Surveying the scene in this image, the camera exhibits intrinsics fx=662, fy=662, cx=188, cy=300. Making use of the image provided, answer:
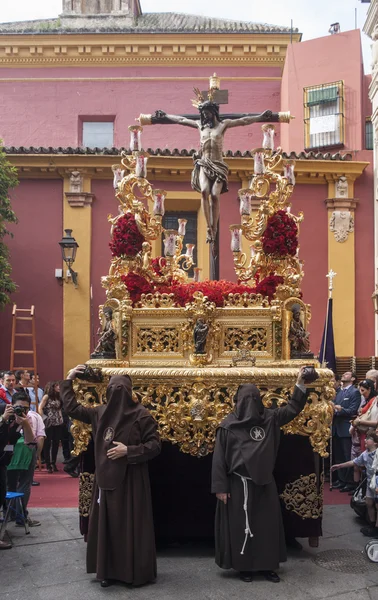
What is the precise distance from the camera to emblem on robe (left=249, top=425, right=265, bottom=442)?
516cm

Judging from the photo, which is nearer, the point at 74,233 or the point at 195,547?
the point at 195,547

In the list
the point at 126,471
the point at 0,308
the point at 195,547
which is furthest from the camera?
the point at 0,308

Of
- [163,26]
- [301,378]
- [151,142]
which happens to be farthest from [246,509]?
[163,26]

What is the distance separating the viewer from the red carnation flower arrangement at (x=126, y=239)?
20.5 ft

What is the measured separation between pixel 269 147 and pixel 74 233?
7456 mm

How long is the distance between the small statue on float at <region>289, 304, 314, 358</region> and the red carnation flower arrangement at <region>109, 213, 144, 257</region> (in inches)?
62.5

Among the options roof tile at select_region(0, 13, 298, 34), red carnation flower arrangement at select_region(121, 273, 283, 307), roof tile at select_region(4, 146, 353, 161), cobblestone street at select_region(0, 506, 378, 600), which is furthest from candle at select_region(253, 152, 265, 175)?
roof tile at select_region(0, 13, 298, 34)

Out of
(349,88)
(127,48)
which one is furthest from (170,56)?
(349,88)

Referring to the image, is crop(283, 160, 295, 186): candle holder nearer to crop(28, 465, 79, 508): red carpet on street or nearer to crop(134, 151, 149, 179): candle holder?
crop(134, 151, 149, 179): candle holder

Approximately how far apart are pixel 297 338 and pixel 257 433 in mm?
1159

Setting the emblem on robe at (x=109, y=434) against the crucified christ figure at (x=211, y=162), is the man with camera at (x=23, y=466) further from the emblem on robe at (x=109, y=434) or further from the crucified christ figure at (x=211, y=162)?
the crucified christ figure at (x=211, y=162)

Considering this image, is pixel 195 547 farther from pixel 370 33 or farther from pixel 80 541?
pixel 370 33

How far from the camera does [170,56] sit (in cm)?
1650

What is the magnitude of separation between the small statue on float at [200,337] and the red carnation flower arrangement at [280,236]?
102cm
